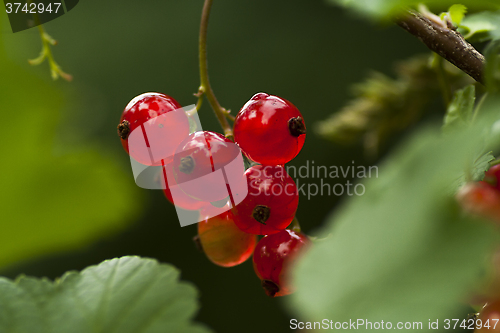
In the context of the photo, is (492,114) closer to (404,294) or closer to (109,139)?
(404,294)

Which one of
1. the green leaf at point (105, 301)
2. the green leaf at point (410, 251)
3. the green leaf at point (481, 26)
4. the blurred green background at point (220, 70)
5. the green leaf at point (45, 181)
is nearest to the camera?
the green leaf at point (410, 251)

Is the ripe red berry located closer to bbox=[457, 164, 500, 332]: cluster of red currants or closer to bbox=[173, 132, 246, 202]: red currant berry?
bbox=[173, 132, 246, 202]: red currant berry

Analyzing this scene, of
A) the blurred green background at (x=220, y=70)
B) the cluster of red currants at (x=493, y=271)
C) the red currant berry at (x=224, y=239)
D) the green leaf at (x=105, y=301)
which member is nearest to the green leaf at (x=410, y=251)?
the cluster of red currants at (x=493, y=271)

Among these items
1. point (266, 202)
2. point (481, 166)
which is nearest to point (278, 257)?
point (266, 202)

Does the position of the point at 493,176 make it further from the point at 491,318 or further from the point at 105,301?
the point at 105,301

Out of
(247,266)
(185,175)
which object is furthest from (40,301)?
(247,266)

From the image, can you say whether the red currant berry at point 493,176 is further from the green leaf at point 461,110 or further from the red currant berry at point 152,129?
the red currant berry at point 152,129
